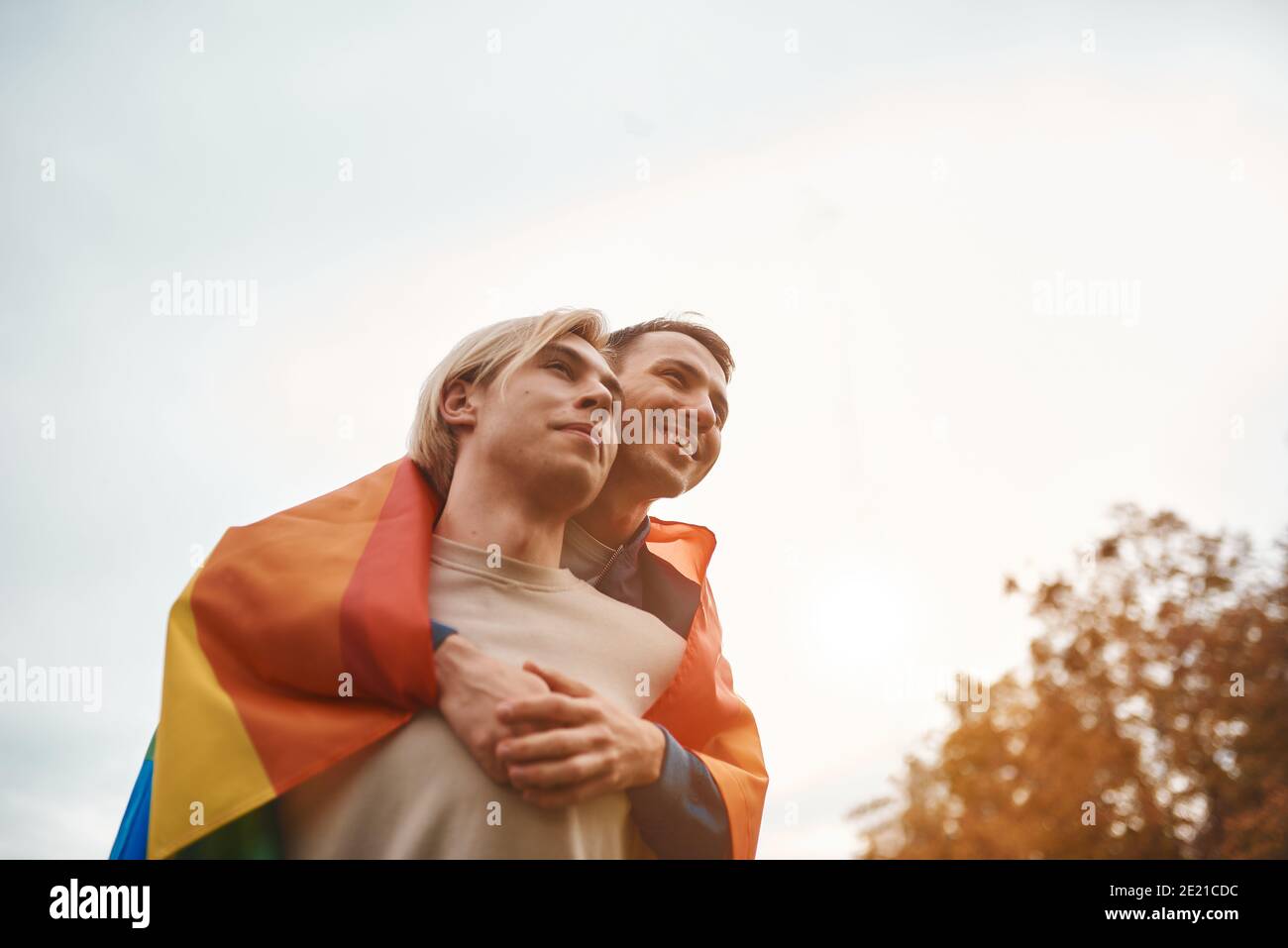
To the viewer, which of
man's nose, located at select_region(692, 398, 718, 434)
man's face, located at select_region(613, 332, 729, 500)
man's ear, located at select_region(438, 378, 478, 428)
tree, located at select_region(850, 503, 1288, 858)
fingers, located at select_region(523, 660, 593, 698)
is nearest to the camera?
fingers, located at select_region(523, 660, 593, 698)

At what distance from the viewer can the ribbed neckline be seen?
11.3ft

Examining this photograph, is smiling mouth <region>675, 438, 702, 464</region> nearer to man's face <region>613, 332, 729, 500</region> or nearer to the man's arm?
man's face <region>613, 332, 729, 500</region>

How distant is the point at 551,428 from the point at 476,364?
0.42 metres

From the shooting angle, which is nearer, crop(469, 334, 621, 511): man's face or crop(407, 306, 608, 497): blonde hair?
crop(469, 334, 621, 511): man's face

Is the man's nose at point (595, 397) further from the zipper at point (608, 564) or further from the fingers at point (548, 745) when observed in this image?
the fingers at point (548, 745)

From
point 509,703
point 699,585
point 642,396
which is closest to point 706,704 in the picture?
point 699,585

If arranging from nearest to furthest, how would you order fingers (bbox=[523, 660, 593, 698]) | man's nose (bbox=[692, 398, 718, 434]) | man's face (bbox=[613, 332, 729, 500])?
fingers (bbox=[523, 660, 593, 698]) < man's face (bbox=[613, 332, 729, 500]) < man's nose (bbox=[692, 398, 718, 434])

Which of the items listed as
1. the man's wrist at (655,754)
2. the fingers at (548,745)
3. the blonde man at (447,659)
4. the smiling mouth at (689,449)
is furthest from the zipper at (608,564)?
the fingers at (548,745)

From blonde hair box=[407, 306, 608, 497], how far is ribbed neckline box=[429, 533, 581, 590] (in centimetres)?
29

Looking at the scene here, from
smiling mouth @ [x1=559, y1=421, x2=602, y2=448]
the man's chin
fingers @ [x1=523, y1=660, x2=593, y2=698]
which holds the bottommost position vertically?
fingers @ [x1=523, y1=660, x2=593, y2=698]

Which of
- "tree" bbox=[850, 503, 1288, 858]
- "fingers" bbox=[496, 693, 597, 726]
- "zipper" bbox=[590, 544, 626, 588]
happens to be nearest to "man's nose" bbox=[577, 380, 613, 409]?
"zipper" bbox=[590, 544, 626, 588]

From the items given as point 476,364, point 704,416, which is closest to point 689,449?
point 704,416
